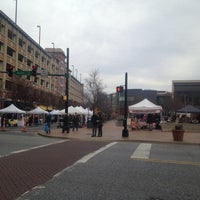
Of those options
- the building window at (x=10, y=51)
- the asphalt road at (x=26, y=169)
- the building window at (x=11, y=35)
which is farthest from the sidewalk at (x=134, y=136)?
the building window at (x=11, y=35)

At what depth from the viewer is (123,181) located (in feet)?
27.0

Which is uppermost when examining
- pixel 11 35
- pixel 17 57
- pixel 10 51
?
pixel 11 35

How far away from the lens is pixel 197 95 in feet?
364

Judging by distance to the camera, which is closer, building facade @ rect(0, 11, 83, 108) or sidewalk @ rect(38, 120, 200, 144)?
sidewalk @ rect(38, 120, 200, 144)

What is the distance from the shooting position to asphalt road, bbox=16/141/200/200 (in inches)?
270

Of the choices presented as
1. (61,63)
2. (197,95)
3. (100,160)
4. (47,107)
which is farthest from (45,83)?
(100,160)

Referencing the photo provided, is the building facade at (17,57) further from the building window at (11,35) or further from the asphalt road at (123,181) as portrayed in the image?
the asphalt road at (123,181)

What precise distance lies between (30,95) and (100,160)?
47.8m

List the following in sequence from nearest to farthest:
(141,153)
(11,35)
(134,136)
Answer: (141,153), (134,136), (11,35)

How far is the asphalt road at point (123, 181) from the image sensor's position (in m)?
6.86

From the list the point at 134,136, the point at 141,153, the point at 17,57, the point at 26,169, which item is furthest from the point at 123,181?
the point at 17,57

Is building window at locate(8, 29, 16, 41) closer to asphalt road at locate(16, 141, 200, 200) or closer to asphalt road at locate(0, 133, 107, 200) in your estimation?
asphalt road at locate(0, 133, 107, 200)

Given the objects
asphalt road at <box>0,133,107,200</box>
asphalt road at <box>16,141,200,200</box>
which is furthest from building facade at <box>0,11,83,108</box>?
asphalt road at <box>16,141,200,200</box>

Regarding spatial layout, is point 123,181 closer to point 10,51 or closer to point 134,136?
point 134,136
